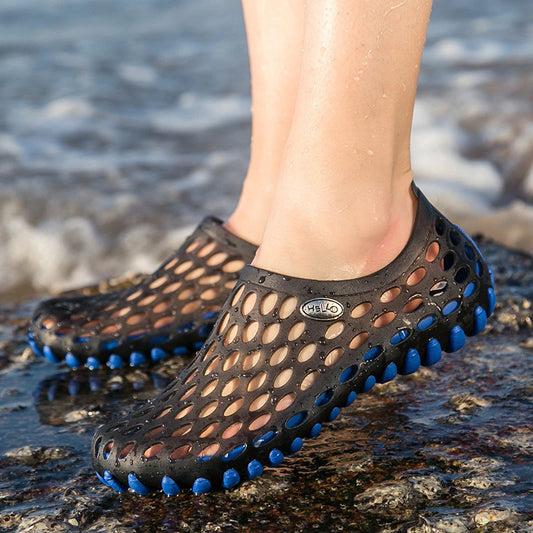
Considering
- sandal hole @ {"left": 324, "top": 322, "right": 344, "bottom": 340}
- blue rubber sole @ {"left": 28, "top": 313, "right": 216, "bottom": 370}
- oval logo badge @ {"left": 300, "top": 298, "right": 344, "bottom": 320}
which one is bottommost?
blue rubber sole @ {"left": 28, "top": 313, "right": 216, "bottom": 370}

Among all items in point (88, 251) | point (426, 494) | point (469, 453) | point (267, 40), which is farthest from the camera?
point (88, 251)

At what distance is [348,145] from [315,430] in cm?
47

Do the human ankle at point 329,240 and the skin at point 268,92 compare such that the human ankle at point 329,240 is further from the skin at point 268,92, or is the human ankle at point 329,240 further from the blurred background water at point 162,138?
the blurred background water at point 162,138

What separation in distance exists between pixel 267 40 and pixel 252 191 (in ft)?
1.08

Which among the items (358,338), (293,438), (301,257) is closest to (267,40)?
(301,257)

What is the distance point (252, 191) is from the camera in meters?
1.80

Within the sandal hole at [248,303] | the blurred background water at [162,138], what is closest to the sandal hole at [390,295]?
the sandal hole at [248,303]

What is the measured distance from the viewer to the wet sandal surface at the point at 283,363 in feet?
4.06

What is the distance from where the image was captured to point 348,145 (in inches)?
51.6

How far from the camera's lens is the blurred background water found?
3.33m

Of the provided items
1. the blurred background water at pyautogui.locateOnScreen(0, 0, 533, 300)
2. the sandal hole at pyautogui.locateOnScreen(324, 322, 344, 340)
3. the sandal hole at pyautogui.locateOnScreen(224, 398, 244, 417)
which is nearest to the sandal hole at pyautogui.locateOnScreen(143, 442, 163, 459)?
the sandal hole at pyautogui.locateOnScreen(224, 398, 244, 417)

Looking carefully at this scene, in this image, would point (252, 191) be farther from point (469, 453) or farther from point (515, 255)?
point (515, 255)

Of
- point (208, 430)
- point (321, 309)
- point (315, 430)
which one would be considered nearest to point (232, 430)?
point (208, 430)

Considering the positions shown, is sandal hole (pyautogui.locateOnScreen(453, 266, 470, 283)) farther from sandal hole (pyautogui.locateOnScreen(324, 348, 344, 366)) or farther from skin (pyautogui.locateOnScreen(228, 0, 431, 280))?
sandal hole (pyautogui.locateOnScreen(324, 348, 344, 366))
